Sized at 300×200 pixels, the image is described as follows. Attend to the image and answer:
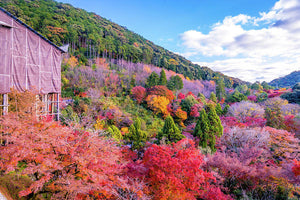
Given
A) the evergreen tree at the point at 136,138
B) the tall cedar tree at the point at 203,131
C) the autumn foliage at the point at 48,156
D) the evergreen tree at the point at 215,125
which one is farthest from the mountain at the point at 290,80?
the autumn foliage at the point at 48,156

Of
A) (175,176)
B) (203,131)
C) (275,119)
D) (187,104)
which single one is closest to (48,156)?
(175,176)

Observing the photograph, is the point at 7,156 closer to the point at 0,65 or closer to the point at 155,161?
the point at 155,161

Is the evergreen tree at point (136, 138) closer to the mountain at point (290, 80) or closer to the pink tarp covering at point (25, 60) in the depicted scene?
the pink tarp covering at point (25, 60)

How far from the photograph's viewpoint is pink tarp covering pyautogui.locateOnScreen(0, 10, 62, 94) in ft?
34.1

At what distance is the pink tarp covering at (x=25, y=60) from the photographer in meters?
10.4

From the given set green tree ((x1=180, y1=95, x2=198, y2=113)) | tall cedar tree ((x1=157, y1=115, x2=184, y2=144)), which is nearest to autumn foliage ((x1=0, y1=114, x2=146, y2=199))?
tall cedar tree ((x1=157, y1=115, x2=184, y2=144))

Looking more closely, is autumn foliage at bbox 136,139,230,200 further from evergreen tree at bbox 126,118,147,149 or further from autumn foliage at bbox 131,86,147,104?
autumn foliage at bbox 131,86,147,104

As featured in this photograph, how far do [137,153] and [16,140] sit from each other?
36.6 feet

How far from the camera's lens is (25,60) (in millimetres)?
11500

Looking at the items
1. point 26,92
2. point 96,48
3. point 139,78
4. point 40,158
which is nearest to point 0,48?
point 26,92

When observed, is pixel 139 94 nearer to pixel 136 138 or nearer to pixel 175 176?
pixel 136 138

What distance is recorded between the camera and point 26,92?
36.2 feet

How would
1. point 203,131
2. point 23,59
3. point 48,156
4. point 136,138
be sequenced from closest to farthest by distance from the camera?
1. point 48,156
2. point 23,59
3. point 203,131
4. point 136,138

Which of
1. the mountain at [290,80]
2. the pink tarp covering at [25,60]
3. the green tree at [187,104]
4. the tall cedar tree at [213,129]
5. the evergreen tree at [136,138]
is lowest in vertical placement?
the evergreen tree at [136,138]
